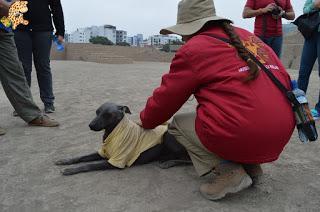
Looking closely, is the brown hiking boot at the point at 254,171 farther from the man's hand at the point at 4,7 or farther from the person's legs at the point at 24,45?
the person's legs at the point at 24,45

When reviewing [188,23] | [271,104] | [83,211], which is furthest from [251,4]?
[83,211]

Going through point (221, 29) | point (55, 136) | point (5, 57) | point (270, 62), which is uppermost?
point (221, 29)

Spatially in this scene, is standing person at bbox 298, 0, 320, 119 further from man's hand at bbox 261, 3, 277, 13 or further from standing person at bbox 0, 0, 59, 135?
standing person at bbox 0, 0, 59, 135

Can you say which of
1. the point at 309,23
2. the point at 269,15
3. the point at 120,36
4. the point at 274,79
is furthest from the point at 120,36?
the point at 274,79

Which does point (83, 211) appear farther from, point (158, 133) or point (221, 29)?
point (221, 29)

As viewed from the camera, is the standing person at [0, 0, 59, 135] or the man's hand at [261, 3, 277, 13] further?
the man's hand at [261, 3, 277, 13]

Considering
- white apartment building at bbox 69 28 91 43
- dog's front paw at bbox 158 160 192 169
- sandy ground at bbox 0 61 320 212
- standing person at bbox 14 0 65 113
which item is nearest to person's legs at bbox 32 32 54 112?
standing person at bbox 14 0 65 113

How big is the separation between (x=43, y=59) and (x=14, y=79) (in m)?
0.78

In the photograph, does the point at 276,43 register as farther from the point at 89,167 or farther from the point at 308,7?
the point at 89,167

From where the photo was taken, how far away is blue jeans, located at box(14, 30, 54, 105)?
4.59m

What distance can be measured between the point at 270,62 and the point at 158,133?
101 centimetres

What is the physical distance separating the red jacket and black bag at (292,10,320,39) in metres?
2.41

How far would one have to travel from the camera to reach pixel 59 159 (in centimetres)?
321

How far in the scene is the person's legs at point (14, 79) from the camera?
3.94 m
